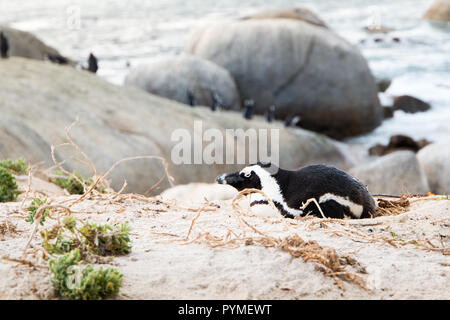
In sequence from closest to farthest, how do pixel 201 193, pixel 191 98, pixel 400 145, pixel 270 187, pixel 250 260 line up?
pixel 250 260
pixel 270 187
pixel 201 193
pixel 191 98
pixel 400 145

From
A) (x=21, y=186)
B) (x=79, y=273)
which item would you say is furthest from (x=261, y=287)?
(x=21, y=186)

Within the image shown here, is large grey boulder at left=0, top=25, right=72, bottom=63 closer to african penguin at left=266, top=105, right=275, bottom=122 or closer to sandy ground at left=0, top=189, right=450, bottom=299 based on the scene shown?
african penguin at left=266, top=105, right=275, bottom=122

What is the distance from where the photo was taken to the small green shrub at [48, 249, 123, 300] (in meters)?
2.28

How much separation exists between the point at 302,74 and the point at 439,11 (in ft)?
43.1

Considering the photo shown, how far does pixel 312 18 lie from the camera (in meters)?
16.7

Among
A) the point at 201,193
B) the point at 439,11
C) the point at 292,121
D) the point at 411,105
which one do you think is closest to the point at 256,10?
the point at 439,11

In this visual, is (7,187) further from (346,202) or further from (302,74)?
(302,74)

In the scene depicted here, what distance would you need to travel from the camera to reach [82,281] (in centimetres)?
229

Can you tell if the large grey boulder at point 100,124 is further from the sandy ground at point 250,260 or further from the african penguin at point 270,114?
the sandy ground at point 250,260

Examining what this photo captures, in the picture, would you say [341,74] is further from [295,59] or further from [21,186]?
[21,186]

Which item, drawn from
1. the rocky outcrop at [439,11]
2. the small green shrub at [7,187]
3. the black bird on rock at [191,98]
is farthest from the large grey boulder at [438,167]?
the rocky outcrop at [439,11]

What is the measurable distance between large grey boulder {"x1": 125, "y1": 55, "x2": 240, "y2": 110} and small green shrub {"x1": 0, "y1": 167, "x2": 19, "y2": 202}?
9511 millimetres

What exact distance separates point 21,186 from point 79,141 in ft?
10.9
